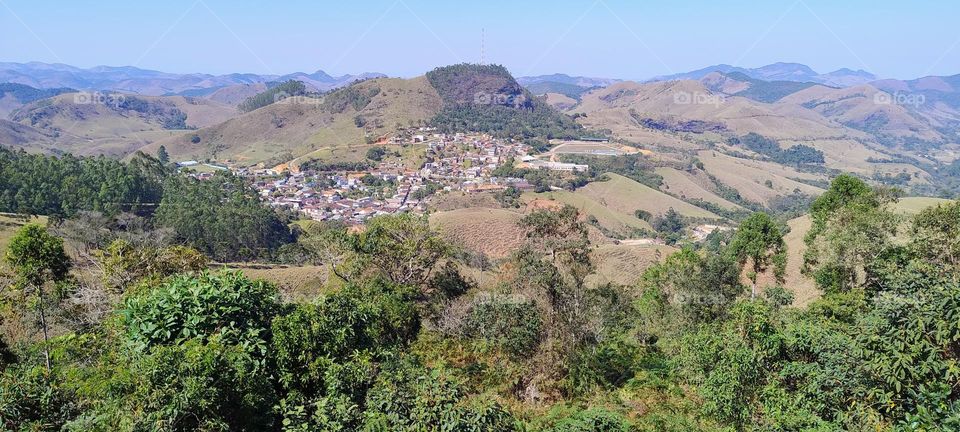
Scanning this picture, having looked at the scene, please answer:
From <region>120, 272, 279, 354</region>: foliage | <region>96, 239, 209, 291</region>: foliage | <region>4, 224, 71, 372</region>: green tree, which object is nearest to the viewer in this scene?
<region>120, 272, 279, 354</region>: foliage

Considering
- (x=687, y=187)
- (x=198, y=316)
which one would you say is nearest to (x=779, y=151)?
(x=687, y=187)

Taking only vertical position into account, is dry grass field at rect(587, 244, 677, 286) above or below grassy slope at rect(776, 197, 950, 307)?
below

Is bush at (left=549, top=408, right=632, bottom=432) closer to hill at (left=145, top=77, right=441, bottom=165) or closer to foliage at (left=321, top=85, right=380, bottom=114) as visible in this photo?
hill at (left=145, top=77, right=441, bottom=165)

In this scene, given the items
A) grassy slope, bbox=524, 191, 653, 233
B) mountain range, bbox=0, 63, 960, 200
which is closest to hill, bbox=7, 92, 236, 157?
mountain range, bbox=0, 63, 960, 200

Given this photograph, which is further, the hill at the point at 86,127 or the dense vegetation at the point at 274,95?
the dense vegetation at the point at 274,95

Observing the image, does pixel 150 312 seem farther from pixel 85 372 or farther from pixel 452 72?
pixel 452 72

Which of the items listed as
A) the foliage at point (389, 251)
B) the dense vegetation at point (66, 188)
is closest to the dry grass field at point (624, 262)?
the foliage at point (389, 251)

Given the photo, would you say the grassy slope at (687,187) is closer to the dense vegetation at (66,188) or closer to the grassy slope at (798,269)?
the grassy slope at (798,269)
